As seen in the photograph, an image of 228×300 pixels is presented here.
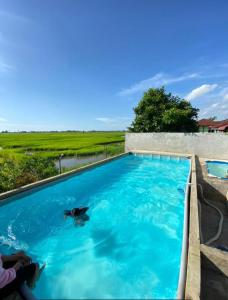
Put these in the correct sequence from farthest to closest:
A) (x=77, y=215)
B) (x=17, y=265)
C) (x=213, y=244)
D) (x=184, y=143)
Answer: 1. (x=184, y=143)
2. (x=77, y=215)
3. (x=213, y=244)
4. (x=17, y=265)

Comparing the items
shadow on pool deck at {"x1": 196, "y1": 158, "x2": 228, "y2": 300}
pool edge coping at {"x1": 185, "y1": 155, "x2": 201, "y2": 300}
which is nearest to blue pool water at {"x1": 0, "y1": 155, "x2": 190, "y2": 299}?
shadow on pool deck at {"x1": 196, "y1": 158, "x2": 228, "y2": 300}

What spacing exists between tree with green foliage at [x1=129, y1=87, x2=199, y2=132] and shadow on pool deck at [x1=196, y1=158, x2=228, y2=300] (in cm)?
709

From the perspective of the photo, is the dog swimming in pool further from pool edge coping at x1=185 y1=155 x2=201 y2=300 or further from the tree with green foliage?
the tree with green foliage

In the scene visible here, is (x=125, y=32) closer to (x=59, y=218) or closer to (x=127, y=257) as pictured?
(x=59, y=218)

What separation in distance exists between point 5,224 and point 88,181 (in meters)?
3.84

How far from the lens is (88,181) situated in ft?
25.6

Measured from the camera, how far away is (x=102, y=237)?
4.19 meters

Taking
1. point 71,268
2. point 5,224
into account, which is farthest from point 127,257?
point 5,224

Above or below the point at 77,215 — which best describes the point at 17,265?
above

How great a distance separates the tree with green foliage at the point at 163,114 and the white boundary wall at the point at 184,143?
Result: 2.04 meters

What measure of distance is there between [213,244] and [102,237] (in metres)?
2.59

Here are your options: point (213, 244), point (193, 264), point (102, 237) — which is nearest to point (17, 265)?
point (193, 264)

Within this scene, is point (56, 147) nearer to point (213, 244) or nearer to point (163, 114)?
point (163, 114)

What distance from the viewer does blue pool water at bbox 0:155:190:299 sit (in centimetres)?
267
